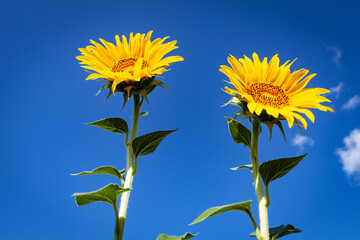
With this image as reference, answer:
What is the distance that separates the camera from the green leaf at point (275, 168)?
2.74m

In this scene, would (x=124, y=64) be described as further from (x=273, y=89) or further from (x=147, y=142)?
(x=273, y=89)

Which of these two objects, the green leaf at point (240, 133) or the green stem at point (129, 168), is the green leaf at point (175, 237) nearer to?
the green stem at point (129, 168)

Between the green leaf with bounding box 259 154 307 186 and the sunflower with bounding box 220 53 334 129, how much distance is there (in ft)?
1.09

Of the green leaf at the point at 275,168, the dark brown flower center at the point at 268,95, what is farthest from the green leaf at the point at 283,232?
the dark brown flower center at the point at 268,95

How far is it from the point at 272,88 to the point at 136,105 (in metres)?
1.34

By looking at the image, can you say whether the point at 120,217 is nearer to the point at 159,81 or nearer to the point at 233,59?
the point at 159,81

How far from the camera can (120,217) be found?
2676 mm

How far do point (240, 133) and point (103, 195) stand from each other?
4.24 ft

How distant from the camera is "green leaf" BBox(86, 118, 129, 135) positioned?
9.71 feet

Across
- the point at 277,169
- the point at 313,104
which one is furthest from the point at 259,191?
the point at 313,104

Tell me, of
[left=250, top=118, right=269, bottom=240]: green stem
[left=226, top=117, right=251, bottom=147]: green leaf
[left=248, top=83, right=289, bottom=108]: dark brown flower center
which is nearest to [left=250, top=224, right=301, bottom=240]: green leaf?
[left=250, top=118, right=269, bottom=240]: green stem

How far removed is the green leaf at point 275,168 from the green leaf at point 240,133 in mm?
264

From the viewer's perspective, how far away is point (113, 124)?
2990mm

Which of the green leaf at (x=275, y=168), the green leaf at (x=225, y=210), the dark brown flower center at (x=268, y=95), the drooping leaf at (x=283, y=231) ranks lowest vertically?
the drooping leaf at (x=283, y=231)
